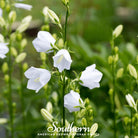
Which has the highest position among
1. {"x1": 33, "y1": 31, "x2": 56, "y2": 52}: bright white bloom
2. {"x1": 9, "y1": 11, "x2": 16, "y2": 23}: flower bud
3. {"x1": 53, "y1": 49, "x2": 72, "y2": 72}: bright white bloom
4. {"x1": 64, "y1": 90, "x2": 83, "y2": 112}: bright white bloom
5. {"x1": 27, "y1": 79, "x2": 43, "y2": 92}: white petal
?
{"x1": 9, "y1": 11, "x2": 16, "y2": 23}: flower bud

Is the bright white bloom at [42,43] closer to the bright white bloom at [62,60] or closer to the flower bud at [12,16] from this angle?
the bright white bloom at [62,60]

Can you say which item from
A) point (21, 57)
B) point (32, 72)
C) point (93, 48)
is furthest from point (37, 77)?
point (93, 48)

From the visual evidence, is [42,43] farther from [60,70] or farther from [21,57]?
[21,57]

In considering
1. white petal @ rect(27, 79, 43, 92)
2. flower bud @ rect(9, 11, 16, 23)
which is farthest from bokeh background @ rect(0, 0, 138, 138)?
flower bud @ rect(9, 11, 16, 23)

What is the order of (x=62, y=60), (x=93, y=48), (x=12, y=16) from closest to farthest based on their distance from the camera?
(x=62, y=60) → (x=12, y=16) → (x=93, y=48)

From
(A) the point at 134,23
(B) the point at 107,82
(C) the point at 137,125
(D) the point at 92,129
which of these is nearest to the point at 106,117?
(B) the point at 107,82

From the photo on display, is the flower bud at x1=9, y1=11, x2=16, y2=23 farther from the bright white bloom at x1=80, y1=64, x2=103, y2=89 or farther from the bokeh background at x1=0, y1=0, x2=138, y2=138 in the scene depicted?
the bright white bloom at x1=80, y1=64, x2=103, y2=89

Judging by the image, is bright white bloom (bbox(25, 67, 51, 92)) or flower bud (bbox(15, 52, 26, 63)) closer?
bright white bloom (bbox(25, 67, 51, 92))
